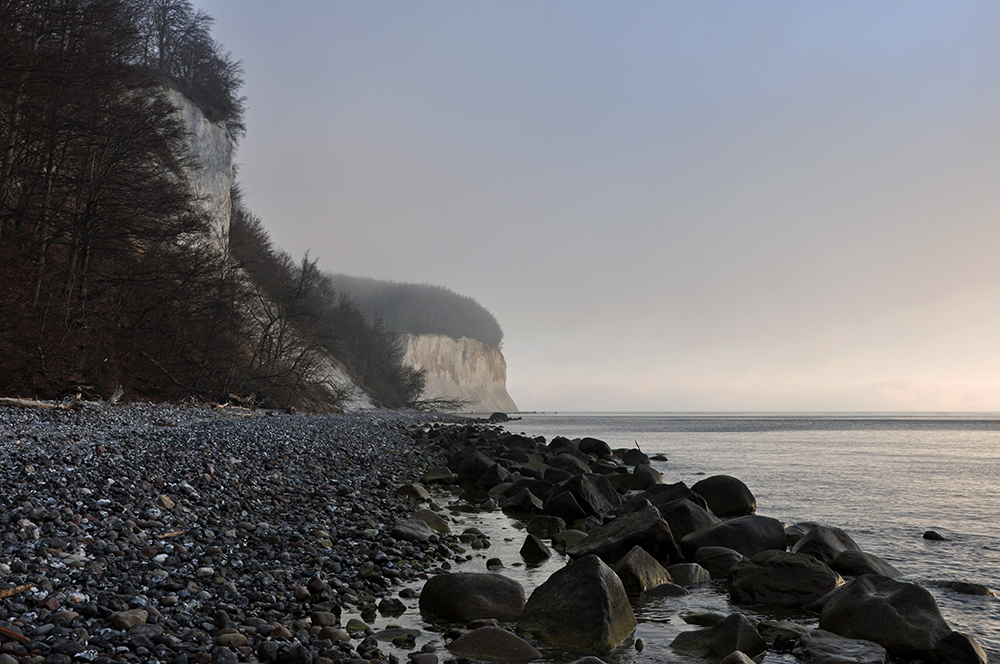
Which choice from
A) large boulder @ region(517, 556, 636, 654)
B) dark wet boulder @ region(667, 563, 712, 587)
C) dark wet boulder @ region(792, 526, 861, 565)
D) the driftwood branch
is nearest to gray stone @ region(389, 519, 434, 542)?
large boulder @ region(517, 556, 636, 654)

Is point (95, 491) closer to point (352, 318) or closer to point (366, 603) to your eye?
point (366, 603)

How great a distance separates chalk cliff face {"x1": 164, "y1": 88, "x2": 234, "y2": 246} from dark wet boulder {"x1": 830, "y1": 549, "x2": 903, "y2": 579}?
28275 mm

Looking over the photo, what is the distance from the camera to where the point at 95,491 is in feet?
18.5

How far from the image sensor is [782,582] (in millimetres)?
5977

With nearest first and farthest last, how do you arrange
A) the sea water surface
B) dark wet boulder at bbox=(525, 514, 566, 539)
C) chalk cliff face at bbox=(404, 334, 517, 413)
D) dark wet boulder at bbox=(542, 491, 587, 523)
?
1. the sea water surface
2. dark wet boulder at bbox=(525, 514, 566, 539)
3. dark wet boulder at bbox=(542, 491, 587, 523)
4. chalk cliff face at bbox=(404, 334, 517, 413)

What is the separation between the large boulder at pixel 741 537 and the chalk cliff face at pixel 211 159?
88.1ft

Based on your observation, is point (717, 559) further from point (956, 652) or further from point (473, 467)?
point (473, 467)

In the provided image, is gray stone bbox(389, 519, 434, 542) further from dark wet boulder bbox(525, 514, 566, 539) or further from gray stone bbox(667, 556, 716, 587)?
gray stone bbox(667, 556, 716, 587)

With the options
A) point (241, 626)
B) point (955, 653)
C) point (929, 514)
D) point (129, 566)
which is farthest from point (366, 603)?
point (929, 514)

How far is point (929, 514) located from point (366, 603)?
10.9 metres

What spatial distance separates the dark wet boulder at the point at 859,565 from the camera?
6.77 meters

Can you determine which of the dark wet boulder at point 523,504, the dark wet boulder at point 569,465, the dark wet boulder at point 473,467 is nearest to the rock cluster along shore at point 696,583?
the dark wet boulder at point 523,504

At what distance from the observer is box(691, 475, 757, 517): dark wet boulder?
10789mm

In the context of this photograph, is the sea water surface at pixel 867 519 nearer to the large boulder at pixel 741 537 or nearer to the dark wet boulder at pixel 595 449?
the large boulder at pixel 741 537
